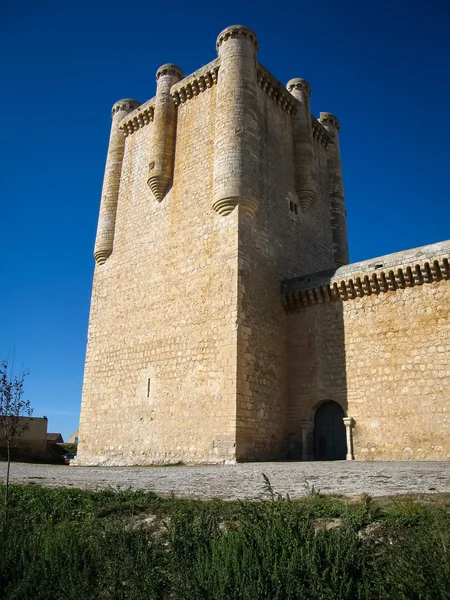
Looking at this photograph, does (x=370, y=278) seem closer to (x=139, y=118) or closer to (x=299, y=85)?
(x=299, y=85)

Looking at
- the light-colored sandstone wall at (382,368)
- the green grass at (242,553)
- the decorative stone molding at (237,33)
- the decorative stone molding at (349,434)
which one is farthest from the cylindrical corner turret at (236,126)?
the green grass at (242,553)

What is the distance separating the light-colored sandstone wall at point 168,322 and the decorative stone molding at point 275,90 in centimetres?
154

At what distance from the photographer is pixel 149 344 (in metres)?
14.0

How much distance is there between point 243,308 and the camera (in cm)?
1216

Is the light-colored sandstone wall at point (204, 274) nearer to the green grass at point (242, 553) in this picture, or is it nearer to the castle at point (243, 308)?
the castle at point (243, 308)

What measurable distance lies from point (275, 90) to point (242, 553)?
1491 centimetres

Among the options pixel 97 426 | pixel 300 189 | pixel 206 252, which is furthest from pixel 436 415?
pixel 97 426

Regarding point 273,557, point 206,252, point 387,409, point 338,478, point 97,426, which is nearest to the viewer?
point 273,557

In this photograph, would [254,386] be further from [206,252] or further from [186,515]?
[186,515]

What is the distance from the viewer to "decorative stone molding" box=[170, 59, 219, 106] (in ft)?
48.7

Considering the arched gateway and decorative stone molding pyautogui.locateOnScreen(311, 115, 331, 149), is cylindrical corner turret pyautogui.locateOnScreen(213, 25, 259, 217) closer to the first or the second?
decorative stone molding pyautogui.locateOnScreen(311, 115, 331, 149)

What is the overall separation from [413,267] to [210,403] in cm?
574

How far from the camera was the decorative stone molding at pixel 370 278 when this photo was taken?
37.5ft

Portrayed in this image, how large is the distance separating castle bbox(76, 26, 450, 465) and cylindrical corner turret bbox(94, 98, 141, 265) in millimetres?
81
